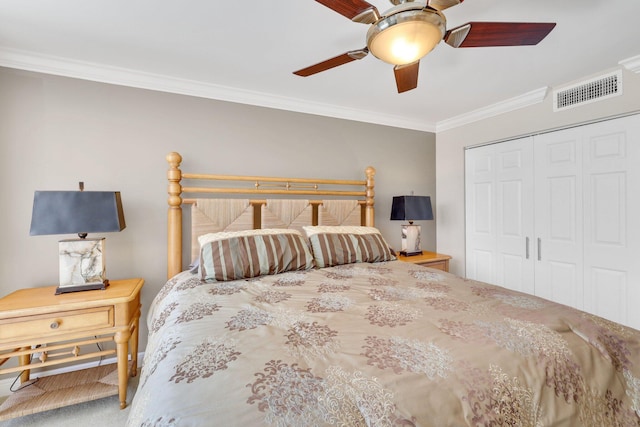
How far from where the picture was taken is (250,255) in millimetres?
1958

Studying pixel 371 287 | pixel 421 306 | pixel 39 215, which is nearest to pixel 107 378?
pixel 39 215

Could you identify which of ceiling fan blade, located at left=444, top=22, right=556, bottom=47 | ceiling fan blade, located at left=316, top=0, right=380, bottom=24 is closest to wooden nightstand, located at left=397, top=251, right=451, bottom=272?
ceiling fan blade, located at left=444, top=22, right=556, bottom=47

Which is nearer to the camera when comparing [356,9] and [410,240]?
[356,9]

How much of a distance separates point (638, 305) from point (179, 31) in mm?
3806

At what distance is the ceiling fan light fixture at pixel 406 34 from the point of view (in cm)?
119

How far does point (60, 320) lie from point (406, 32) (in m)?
2.42

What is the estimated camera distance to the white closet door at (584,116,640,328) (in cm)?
217

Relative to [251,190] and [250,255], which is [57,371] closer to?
[250,255]

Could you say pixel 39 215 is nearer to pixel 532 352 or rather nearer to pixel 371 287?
pixel 371 287

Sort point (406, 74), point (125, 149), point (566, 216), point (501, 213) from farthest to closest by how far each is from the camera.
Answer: point (501, 213), point (566, 216), point (125, 149), point (406, 74)

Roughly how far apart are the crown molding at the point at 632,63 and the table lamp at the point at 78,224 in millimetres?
3821

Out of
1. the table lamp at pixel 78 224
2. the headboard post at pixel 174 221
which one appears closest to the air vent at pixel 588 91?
the headboard post at pixel 174 221

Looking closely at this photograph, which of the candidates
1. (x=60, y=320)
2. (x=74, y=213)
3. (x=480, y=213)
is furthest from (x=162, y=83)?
(x=480, y=213)

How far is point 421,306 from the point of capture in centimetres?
134
